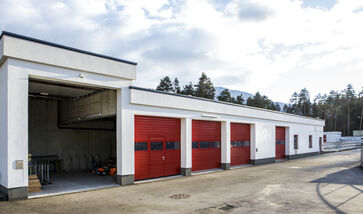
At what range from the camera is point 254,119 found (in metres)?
22.5

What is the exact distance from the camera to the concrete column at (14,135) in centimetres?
1006

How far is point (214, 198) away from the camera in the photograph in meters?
10.4

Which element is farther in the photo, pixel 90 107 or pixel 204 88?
pixel 204 88

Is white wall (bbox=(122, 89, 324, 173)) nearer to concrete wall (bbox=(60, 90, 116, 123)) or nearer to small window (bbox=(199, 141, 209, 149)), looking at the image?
concrete wall (bbox=(60, 90, 116, 123))

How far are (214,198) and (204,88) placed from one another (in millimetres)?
56304

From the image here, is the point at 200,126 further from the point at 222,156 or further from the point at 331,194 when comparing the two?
the point at 331,194

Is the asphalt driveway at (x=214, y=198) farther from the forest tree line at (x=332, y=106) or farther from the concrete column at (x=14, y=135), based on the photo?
the forest tree line at (x=332, y=106)

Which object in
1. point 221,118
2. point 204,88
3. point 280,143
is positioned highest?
point 204,88

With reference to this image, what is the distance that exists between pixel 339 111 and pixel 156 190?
327 ft

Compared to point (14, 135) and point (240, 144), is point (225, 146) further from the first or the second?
point (14, 135)

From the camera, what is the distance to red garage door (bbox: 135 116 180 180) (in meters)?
14.4

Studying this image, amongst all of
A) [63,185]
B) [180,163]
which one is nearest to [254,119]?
[180,163]

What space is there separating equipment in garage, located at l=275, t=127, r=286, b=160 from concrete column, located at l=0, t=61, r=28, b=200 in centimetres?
2171

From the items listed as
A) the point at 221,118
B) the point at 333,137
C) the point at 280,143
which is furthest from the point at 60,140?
the point at 333,137
